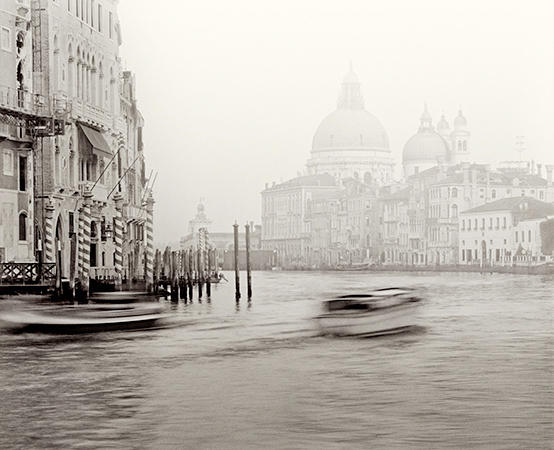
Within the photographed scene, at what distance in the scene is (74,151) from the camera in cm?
1162

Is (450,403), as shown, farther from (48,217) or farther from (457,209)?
(457,209)

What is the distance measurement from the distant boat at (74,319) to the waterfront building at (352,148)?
94.8ft

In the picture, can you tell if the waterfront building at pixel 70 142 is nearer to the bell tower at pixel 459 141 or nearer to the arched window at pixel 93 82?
the arched window at pixel 93 82

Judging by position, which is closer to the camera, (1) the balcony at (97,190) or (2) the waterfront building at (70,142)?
(2) the waterfront building at (70,142)

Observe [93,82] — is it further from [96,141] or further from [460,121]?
[460,121]

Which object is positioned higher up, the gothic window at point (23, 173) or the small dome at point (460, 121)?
the small dome at point (460, 121)

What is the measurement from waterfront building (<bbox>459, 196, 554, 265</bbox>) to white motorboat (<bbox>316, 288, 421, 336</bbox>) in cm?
1659

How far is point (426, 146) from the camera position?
3738 cm

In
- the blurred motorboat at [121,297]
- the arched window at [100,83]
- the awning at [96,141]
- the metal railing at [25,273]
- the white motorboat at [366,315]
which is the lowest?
the white motorboat at [366,315]

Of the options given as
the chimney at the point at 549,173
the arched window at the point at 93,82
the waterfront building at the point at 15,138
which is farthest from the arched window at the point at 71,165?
the chimney at the point at 549,173

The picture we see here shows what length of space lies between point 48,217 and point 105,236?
4.46ft

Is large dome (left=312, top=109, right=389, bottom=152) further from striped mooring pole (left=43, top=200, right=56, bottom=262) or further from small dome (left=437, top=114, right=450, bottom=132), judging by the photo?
striped mooring pole (left=43, top=200, right=56, bottom=262)

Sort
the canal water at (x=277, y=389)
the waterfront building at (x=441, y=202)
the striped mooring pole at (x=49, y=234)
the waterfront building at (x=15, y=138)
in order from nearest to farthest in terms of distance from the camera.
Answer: the canal water at (x=277, y=389) → the striped mooring pole at (x=49, y=234) → the waterfront building at (x=15, y=138) → the waterfront building at (x=441, y=202)

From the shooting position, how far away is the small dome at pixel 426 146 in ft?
122
